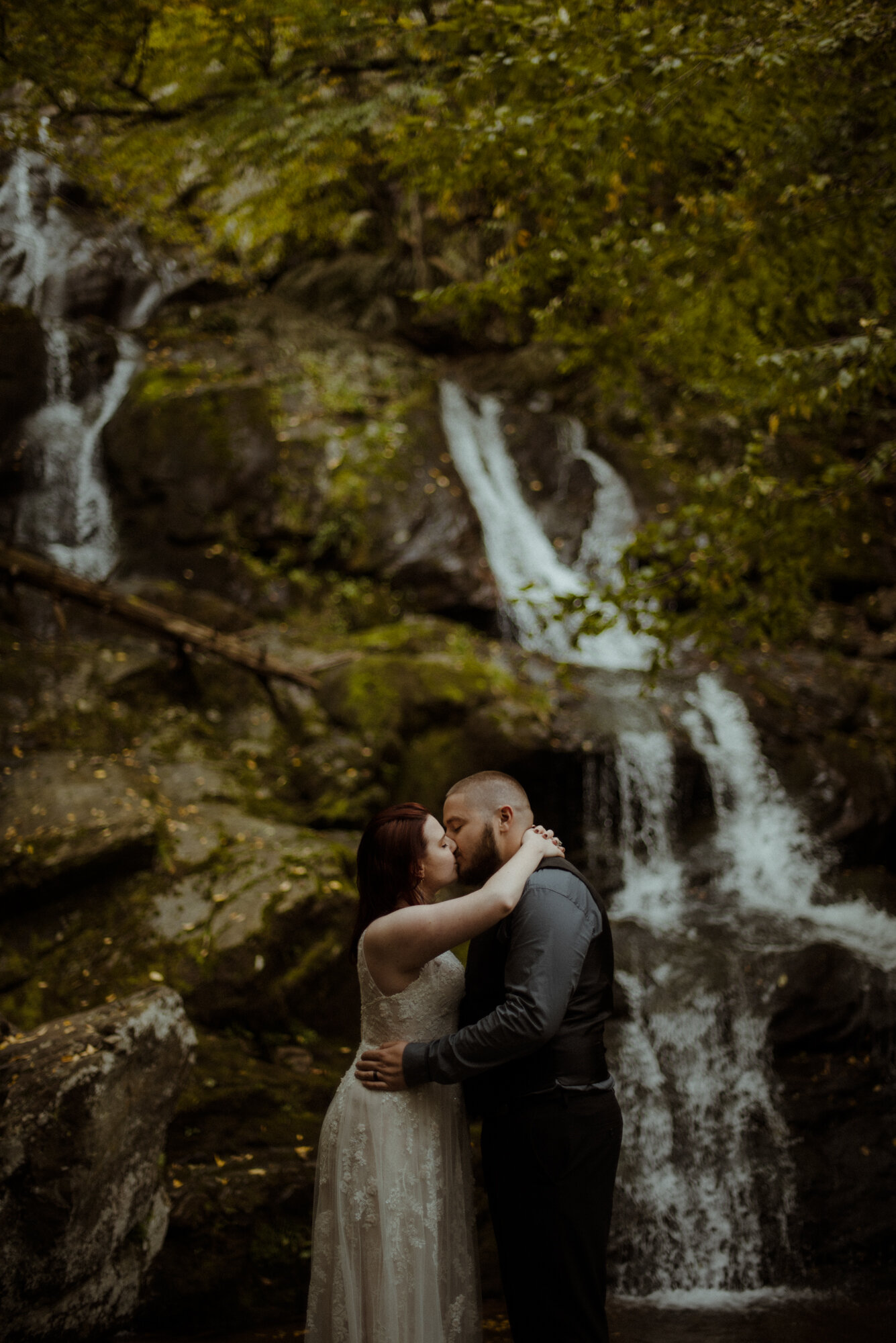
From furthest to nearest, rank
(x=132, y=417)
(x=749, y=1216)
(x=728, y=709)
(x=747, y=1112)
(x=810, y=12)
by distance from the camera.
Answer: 1. (x=132, y=417)
2. (x=728, y=709)
3. (x=747, y=1112)
4. (x=749, y=1216)
5. (x=810, y=12)

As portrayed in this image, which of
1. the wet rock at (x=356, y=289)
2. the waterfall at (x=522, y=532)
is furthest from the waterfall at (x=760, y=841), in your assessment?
the wet rock at (x=356, y=289)

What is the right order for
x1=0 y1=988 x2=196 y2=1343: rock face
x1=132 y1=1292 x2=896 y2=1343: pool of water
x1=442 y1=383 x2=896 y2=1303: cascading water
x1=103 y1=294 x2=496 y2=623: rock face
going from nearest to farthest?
x1=0 y1=988 x2=196 y2=1343: rock face < x1=132 y1=1292 x2=896 y2=1343: pool of water < x1=442 y1=383 x2=896 y2=1303: cascading water < x1=103 y1=294 x2=496 y2=623: rock face

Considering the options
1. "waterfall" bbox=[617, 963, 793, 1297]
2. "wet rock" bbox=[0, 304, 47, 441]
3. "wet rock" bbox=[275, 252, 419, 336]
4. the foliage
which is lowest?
"waterfall" bbox=[617, 963, 793, 1297]

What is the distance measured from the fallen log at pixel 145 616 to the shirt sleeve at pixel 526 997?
6.42 meters

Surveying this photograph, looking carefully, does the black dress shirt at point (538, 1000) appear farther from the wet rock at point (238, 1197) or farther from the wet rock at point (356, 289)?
the wet rock at point (356, 289)

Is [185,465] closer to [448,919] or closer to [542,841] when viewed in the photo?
[542,841]

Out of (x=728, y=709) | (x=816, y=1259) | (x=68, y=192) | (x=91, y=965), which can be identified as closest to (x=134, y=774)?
(x=91, y=965)

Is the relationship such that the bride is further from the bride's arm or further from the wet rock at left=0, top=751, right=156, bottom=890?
the wet rock at left=0, top=751, right=156, bottom=890

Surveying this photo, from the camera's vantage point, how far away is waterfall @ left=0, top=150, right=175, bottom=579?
11.5 meters

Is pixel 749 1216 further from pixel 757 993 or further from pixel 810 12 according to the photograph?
pixel 810 12

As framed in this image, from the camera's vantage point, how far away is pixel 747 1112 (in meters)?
5.41

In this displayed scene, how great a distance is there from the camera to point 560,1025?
247 centimetres

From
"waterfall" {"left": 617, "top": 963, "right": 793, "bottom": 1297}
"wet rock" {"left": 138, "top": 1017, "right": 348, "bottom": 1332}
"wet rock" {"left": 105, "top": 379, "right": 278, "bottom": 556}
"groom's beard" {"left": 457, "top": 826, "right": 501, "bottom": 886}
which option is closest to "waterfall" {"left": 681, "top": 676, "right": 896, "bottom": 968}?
"waterfall" {"left": 617, "top": 963, "right": 793, "bottom": 1297}

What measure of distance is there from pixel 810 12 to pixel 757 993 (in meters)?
6.25
